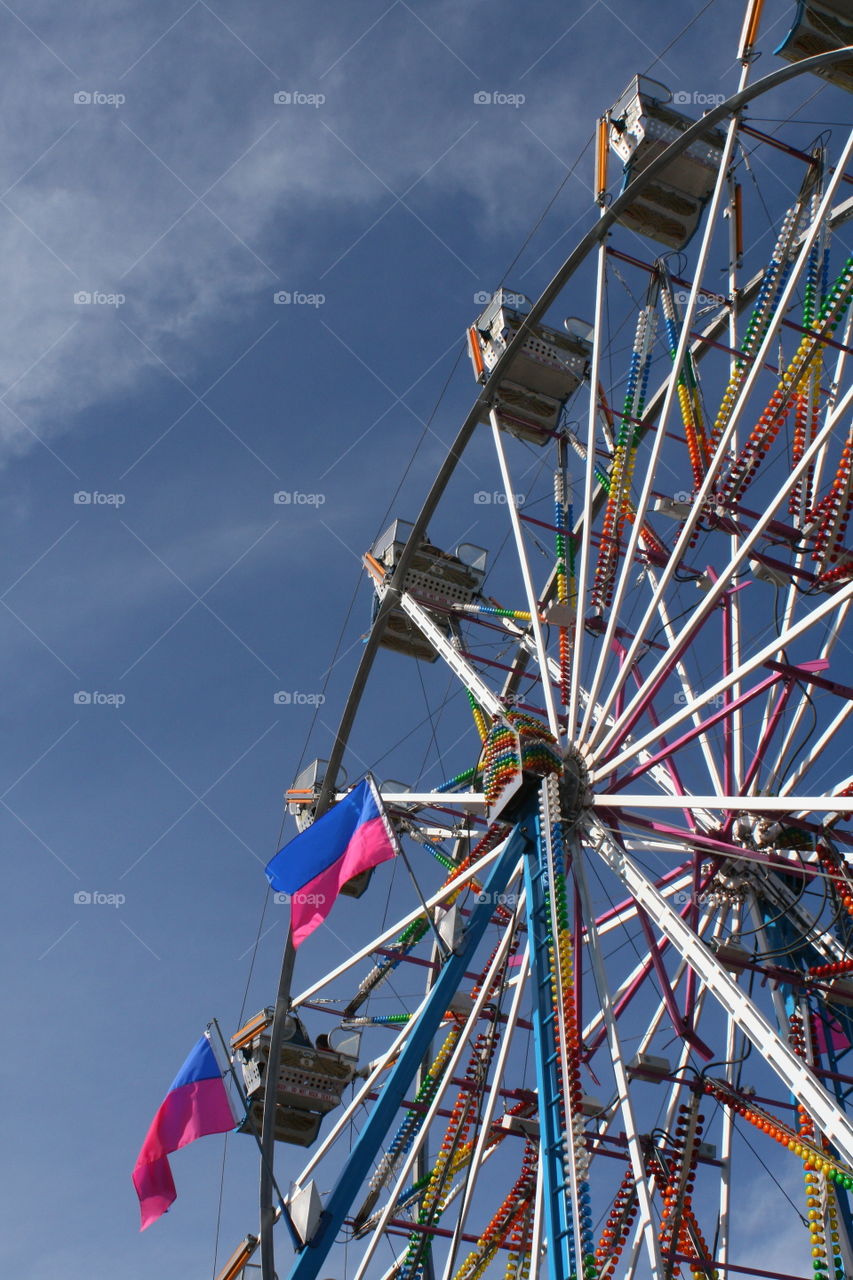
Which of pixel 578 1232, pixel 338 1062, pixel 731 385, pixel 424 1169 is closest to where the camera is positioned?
pixel 578 1232

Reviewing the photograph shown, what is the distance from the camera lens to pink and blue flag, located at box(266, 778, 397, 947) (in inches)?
637

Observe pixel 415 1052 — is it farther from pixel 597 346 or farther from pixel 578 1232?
pixel 597 346

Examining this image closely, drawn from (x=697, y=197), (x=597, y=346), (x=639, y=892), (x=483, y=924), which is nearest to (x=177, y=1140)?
(x=483, y=924)

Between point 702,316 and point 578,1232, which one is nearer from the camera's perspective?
point 578,1232

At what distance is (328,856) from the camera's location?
16.4 meters

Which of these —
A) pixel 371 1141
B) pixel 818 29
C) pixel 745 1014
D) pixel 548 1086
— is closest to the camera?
pixel 745 1014

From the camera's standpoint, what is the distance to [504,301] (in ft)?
68.4

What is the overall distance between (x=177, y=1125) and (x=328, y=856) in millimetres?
3805

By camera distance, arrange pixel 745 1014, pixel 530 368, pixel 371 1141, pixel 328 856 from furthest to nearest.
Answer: pixel 530 368 < pixel 328 856 < pixel 371 1141 < pixel 745 1014

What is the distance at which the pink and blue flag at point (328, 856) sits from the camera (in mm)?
16172

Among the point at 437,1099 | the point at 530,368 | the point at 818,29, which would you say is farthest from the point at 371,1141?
the point at 818,29

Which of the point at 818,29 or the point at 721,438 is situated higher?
the point at 818,29

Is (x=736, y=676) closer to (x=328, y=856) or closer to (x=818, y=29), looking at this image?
(x=328, y=856)

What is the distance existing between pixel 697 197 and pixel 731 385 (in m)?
3.69
